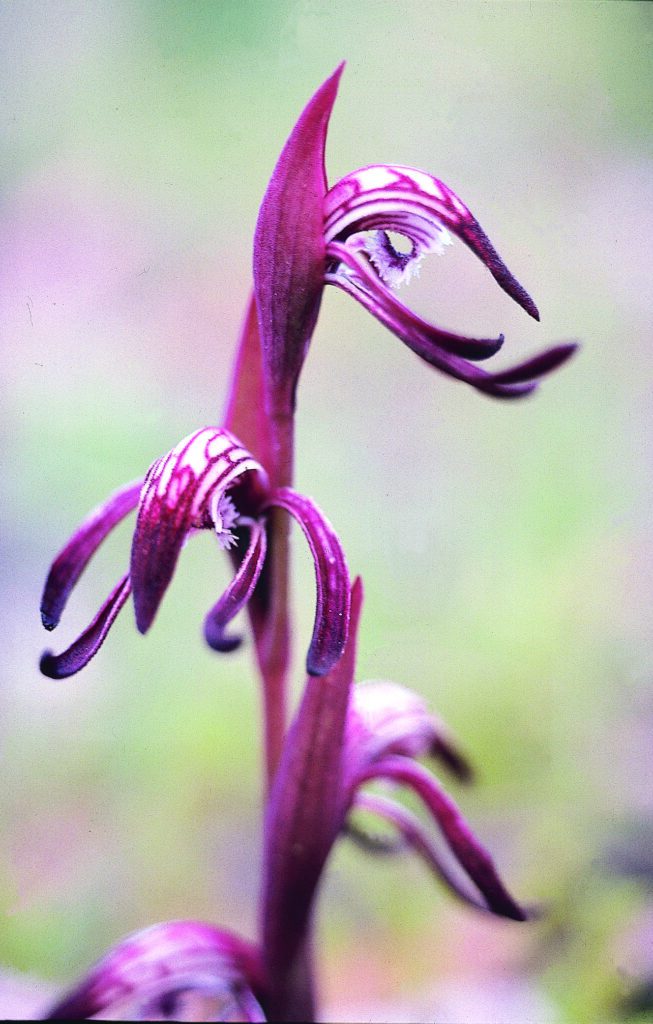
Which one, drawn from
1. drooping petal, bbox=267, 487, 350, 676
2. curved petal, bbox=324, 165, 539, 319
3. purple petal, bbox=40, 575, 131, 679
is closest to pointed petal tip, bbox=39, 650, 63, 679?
purple petal, bbox=40, 575, 131, 679

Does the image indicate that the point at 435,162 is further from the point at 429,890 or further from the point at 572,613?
the point at 429,890

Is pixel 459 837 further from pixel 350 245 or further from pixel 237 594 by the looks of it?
pixel 350 245

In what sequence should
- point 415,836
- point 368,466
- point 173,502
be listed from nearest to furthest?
point 173,502 < point 415,836 < point 368,466

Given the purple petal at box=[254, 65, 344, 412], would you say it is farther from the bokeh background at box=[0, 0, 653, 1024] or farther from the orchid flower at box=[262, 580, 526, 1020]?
the bokeh background at box=[0, 0, 653, 1024]

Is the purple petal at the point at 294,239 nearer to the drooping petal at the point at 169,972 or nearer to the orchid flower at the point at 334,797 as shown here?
the orchid flower at the point at 334,797

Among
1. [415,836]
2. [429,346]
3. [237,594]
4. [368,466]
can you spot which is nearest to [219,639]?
[237,594]

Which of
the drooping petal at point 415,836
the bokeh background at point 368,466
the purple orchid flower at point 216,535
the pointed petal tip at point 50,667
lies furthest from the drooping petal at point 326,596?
the bokeh background at point 368,466

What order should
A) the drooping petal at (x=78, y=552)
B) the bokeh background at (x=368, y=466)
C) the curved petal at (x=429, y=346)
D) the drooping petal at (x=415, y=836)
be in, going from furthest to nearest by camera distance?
the bokeh background at (x=368, y=466), the drooping petal at (x=415, y=836), the drooping petal at (x=78, y=552), the curved petal at (x=429, y=346)
